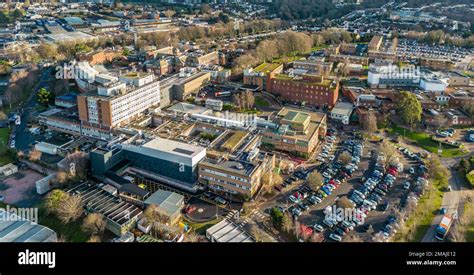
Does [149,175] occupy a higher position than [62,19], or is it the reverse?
[62,19]

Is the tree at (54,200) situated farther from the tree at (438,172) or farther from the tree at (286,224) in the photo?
the tree at (438,172)

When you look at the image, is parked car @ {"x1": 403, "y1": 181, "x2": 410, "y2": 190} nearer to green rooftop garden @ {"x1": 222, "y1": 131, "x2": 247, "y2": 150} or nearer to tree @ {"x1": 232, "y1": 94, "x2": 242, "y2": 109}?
green rooftop garden @ {"x1": 222, "y1": 131, "x2": 247, "y2": 150}

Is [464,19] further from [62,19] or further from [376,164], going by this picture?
[62,19]

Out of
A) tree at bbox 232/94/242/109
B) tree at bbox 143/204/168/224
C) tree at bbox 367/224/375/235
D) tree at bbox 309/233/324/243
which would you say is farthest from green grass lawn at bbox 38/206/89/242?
tree at bbox 232/94/242/109

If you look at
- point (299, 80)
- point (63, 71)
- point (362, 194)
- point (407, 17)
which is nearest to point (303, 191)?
point (362, 194)

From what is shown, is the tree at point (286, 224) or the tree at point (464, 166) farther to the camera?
the tree at point (464, 166)

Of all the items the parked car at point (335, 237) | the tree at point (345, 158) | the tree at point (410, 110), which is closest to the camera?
the parked car at point (335, 237)

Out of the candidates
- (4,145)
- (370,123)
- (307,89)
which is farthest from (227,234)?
(307,89)

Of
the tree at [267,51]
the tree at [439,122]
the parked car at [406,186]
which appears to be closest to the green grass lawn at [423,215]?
the parked car at [406,186]
